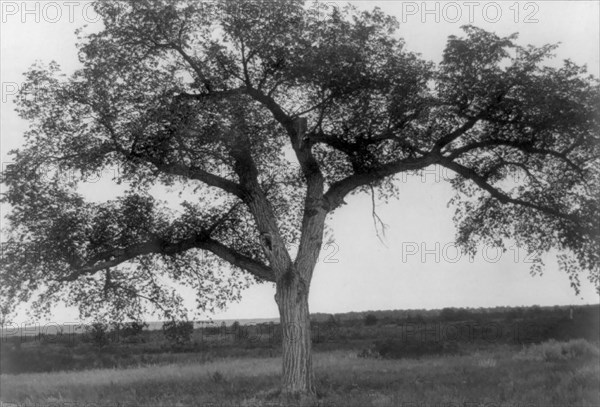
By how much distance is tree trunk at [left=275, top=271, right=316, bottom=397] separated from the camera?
1972 cm

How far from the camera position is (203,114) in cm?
1989

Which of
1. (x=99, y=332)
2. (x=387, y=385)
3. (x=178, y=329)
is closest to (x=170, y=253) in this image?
(x=178, y=329)

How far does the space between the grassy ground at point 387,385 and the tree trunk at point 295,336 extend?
0.59 m

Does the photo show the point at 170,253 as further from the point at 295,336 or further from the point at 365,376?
the point at 365,376

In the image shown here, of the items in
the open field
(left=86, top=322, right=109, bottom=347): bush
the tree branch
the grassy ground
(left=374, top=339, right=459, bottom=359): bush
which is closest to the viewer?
the grassy ground

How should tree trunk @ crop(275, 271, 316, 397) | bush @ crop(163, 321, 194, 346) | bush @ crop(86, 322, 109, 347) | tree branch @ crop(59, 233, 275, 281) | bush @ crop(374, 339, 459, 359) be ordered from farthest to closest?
1. bush @ crop(374, 339, 459, 359)
2. bush @ crop(163, 321, 194, 346)
3. bush @ crop(86, 322, 109, 347)
4. tree branch @ crop(59, 233, 275, 281)
5. tree trunk @ crop(275, 271, 316, 397)

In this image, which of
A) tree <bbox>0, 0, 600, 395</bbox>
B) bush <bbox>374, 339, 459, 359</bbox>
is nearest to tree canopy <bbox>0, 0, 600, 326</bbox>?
tree <bbox>0, 0, 600, 395</bbox>

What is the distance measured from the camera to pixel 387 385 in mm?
21734

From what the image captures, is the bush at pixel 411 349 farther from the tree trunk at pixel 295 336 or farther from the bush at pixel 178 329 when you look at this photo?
the tree trunk at pixel 295 336

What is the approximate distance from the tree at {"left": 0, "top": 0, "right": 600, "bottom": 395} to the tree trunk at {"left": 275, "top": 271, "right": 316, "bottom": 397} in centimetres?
4

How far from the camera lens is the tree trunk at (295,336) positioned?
19.7 m

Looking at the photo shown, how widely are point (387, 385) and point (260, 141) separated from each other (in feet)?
26.4

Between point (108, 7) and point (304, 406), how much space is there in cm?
1193

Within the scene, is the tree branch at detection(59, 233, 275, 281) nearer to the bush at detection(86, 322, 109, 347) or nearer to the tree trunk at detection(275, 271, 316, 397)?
the tree trunk at detection(275, 271, 316, 397)
